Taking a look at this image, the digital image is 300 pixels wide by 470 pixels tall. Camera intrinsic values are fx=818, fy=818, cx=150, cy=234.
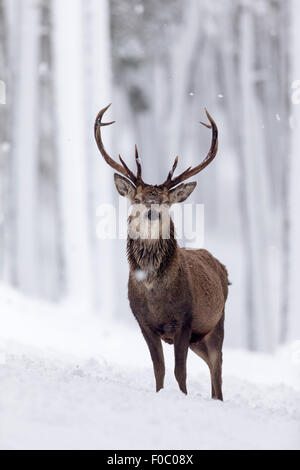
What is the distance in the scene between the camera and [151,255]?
6.94 m

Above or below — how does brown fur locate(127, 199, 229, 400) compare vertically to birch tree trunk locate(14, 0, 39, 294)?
below

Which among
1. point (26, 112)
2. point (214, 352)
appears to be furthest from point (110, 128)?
point (214, 352)

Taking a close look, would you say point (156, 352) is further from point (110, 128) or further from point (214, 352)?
point (110, 128)

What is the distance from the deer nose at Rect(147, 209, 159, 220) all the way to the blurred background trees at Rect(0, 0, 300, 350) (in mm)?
6391

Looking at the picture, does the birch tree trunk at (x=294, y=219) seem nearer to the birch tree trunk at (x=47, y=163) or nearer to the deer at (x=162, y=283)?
the birch tree trunk at (x=47, y=163)

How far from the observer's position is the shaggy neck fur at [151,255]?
6891 millimetres

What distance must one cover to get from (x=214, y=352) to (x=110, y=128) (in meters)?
8.04

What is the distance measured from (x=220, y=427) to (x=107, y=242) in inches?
352

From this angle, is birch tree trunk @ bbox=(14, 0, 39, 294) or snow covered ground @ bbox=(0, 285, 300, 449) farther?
birch tree trunk @ bbox=(14, 0, 39, 294)

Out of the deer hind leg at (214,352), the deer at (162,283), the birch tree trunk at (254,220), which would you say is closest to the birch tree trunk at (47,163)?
the birch tree trunk at (254,220)

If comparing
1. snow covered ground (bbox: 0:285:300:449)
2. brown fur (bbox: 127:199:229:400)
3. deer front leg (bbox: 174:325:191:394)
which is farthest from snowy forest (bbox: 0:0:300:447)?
deer front leg (bbox: 174:325:191:394)

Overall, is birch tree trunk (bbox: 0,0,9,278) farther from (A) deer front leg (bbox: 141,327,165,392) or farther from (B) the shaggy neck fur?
(A) deer front leg (bbox: 141,327,165,392)

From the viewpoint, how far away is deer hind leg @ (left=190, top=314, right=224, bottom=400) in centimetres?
782
